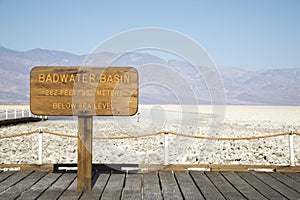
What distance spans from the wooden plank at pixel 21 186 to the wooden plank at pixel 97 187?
42.7 inches

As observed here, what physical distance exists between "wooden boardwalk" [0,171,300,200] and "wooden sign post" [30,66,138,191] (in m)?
0.49

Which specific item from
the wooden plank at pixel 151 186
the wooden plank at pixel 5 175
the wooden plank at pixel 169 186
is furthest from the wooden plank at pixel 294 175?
the wooden plank at pixel 5 175

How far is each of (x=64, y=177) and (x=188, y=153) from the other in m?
7.55

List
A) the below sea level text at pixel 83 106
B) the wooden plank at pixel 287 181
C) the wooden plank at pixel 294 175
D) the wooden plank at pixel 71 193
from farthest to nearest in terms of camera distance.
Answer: the wooden plank at pixel 294 175 < the wooden plank at pixel 287 181 < the below sea level text at pixel 83 106 < the wooden plank at pixel 71 193

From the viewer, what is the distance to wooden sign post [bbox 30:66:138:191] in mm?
6559

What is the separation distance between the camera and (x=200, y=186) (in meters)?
6.84

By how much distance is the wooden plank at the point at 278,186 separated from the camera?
6145 millimetres

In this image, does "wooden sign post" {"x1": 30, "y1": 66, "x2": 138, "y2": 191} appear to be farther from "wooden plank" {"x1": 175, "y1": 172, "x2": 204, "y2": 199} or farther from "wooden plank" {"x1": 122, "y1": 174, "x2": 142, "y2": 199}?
"wooden plank" {"x1": 175, "y1": 172, "x2": 204, "y2": 199}

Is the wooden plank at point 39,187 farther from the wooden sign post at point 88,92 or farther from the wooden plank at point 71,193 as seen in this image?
the wooden sign post at point 88,92

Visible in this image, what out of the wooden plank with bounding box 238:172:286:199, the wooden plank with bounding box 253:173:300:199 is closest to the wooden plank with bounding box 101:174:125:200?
the wooden plank with bounding box 238:172:286:199

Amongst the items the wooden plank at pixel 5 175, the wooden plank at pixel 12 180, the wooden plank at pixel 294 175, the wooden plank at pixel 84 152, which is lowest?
the wooden plank at pixel 294 175

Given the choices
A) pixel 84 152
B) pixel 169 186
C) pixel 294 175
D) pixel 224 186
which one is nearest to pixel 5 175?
pixel 84 152

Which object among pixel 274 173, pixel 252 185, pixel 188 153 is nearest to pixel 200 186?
pixel 252 185

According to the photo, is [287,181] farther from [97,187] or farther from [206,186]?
[97,187]
